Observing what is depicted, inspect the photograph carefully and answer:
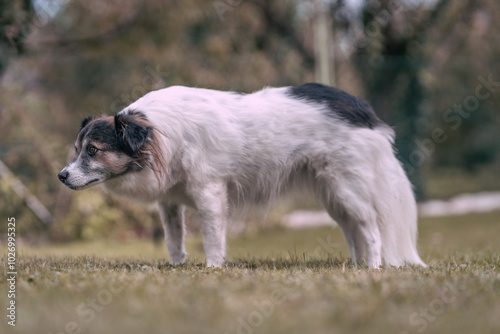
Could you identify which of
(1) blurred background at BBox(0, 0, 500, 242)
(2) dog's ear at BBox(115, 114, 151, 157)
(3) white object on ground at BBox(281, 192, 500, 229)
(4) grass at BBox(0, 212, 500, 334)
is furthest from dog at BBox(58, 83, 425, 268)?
(3) white object on ground at BBox(281, 192, 500, 229)

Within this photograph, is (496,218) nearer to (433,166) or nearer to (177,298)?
(433,166)

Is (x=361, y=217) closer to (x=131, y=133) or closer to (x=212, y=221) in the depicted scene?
(x=212, y=221)

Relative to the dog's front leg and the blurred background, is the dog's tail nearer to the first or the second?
the dog's front leg

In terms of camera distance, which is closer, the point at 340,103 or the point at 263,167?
the point at 263,167

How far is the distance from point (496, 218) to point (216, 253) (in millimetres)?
11481

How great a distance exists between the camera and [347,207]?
17.7 feet

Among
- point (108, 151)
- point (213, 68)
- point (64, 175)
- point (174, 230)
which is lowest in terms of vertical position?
point (174, 230)

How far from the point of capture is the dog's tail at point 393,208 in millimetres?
5527

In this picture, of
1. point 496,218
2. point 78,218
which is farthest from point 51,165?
point 496,218

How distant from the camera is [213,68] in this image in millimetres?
13383

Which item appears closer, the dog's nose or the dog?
the dog's nose

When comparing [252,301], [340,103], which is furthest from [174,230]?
[252,301]

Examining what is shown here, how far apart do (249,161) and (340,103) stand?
1014 mm

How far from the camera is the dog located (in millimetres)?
5000
